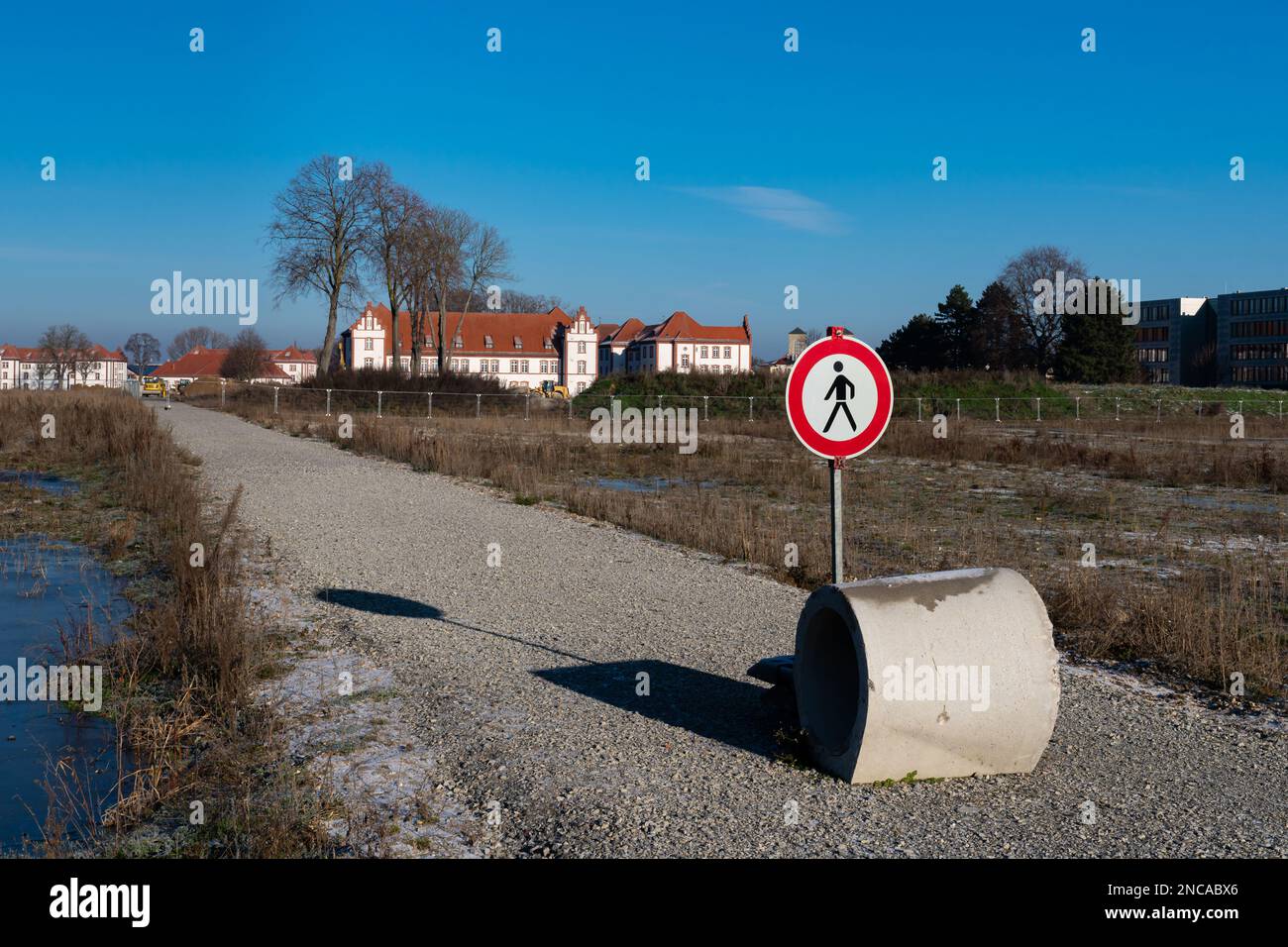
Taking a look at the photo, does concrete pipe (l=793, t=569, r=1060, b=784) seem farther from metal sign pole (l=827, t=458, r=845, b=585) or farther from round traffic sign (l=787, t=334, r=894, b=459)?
round traffic sign (l=787, t=334, r=894, b=459)

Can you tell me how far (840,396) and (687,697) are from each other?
81.7 inches

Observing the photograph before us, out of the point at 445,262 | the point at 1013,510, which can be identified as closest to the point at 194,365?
the point at 445,262

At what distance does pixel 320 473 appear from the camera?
2220 centimetres

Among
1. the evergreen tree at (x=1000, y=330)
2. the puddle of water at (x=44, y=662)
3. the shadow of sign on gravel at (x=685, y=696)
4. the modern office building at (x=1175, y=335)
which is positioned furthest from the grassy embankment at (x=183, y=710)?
the modern office building at (x=1175, y=335)

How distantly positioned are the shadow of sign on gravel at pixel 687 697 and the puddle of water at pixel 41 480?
17.1 meters

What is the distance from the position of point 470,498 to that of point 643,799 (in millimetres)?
13932

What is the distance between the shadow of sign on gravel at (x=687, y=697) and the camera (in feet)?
20.2

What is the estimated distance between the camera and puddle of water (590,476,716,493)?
22731mm

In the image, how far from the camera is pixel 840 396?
6.78 m

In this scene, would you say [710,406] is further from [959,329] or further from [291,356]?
[291,356]

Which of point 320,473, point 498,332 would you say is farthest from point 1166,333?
point 320,473

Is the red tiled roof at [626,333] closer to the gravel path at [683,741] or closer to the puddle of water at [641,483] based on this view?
the puddle of water at [641,483]

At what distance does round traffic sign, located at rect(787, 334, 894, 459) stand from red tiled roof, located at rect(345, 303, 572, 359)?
11835 centimetres
